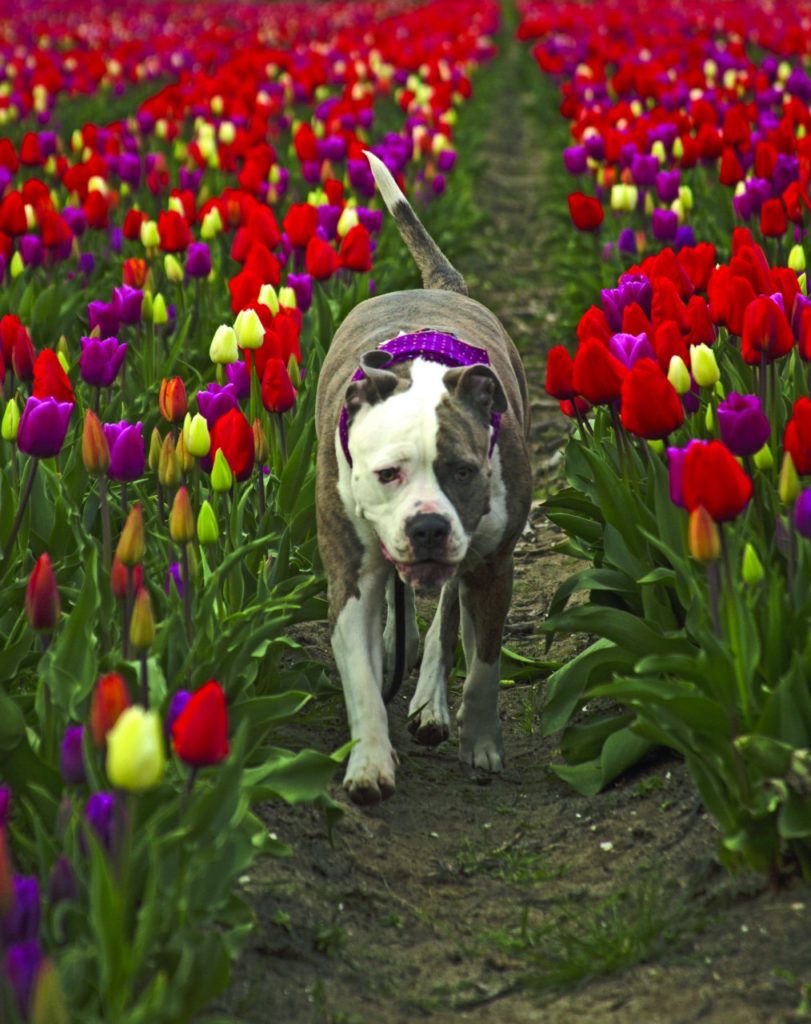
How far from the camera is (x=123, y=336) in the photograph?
22.8 feet

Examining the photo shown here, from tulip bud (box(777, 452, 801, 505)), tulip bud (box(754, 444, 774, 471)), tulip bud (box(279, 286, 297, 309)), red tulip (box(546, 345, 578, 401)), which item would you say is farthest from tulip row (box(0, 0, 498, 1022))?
tulip bud (box(754, 444, 774, 471))

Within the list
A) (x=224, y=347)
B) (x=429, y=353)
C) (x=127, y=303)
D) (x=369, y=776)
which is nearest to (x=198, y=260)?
(x=127, y=303)

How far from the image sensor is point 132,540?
3.35m

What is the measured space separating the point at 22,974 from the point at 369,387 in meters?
2.04

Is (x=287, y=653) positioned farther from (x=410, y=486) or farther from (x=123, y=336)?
(x=123, y=336)

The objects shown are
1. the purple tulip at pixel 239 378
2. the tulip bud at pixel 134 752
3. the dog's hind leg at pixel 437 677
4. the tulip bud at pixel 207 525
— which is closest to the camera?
the tulip bud at pixel 134 752

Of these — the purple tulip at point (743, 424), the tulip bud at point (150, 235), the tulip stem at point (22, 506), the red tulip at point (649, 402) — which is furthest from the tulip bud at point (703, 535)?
the tulip bud at point (150, 235)

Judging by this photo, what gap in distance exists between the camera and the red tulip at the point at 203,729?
2.62 m

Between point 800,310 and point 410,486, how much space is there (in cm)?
133

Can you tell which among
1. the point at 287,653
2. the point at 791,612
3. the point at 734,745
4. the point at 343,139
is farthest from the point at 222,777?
the point at 343,139

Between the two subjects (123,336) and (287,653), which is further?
(123,336)

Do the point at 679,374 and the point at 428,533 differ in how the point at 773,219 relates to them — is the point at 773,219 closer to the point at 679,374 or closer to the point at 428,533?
the point at 679,374

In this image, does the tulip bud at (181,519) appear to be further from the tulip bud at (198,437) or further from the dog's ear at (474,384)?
the dog's ear at (474,384)

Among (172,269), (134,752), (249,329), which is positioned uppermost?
(134,752)
